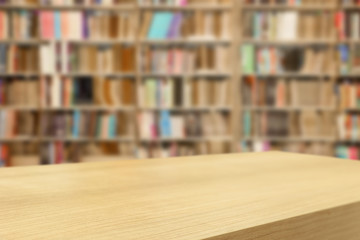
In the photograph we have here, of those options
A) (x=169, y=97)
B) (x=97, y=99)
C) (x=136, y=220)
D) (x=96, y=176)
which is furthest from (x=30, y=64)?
(x=136, y=220)

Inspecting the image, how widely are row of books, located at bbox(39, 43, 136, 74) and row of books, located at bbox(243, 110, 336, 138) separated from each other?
126 cm

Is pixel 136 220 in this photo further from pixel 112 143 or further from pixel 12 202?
pixel 112 143

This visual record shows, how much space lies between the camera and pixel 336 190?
63 centimetres

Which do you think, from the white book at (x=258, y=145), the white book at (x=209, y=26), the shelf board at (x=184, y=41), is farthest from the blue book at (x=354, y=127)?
the white book at (x=209, y=26)

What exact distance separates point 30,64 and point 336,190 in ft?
13.4

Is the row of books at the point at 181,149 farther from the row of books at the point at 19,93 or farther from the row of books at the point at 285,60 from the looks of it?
Result: the row of books at the point at 19,93

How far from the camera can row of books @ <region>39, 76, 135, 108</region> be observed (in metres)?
4.30

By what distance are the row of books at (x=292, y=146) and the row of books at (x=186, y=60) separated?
0.74 metres

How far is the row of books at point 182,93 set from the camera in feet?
14.1

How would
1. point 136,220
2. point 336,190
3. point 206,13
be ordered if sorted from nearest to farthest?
1. point 136,220
2. point 336,190
3. point 206,13

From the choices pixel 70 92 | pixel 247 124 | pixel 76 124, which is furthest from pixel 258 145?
pixel 70 92

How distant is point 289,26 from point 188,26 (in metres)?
0.94

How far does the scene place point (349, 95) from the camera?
4223mm

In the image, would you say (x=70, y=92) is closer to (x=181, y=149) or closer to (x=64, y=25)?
(x=64, y=25)
